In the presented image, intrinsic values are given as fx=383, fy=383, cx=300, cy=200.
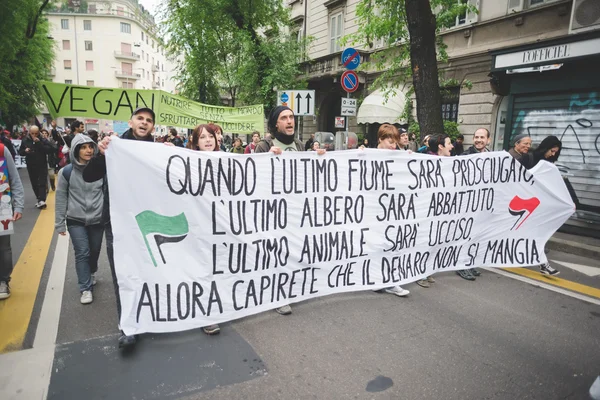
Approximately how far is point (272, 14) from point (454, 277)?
64.0ft

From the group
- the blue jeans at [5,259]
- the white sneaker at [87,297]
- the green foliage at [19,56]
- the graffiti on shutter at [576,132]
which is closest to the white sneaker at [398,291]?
the white sneaker at [87,297]

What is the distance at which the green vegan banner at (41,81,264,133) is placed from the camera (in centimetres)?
527

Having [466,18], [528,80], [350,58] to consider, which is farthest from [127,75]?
[528,80]

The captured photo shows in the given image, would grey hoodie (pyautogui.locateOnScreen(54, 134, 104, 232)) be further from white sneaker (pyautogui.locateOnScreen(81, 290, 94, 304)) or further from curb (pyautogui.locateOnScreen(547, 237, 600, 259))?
curb (pyautogui.locateOnScreen(547, 237, 600, 259))

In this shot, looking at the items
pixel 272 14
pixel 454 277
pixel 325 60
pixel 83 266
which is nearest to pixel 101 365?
pixel 83 266

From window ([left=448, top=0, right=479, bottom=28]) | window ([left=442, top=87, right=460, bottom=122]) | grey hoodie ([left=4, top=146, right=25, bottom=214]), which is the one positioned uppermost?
window ([left=448, top=0, right=479, bottom=28])

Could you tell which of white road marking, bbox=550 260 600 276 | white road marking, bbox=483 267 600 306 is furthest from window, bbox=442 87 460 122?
white road marking, bbox=483 267 600 306

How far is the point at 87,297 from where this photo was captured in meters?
3.93

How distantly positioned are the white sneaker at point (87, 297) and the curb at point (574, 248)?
7046 millimetres

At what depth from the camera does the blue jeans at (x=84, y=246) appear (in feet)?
12.7

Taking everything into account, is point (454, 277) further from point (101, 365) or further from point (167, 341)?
point (101, 365)

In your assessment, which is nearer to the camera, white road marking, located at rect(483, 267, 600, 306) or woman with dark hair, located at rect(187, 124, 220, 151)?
woman with dark hair, located at rect(187, 124, 220, 151)

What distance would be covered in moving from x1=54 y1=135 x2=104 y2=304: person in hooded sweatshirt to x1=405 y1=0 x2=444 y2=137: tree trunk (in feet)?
22.5

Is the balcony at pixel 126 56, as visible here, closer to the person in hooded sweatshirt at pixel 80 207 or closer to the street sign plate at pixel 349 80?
the street sign plate at pixel 349 80
